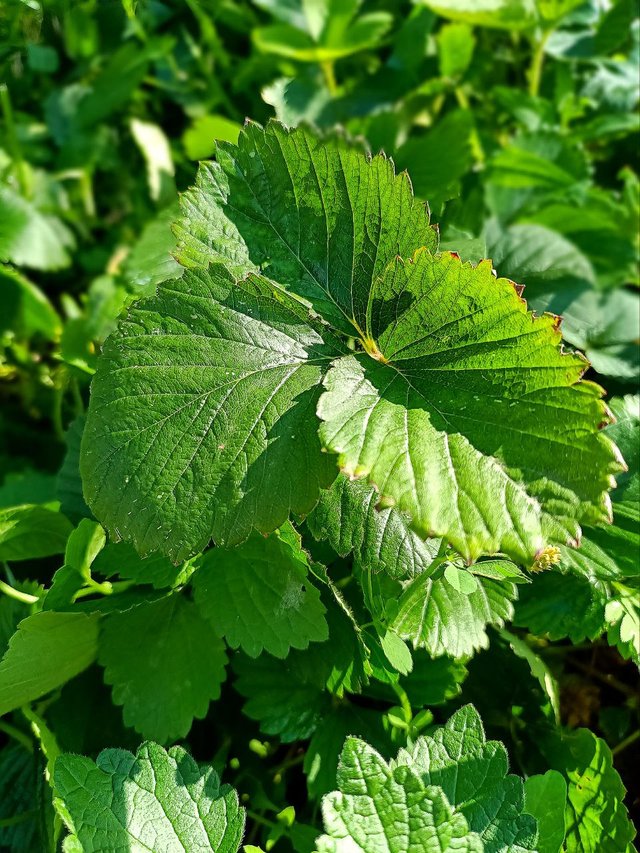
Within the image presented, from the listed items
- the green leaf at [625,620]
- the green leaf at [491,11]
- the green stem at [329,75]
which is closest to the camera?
the green leaf at [625,620]

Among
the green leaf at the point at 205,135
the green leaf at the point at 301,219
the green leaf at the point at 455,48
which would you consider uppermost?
the green leaf at the point at 455,48

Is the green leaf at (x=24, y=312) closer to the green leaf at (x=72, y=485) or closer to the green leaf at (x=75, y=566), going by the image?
the green leaf at (x=72, y=485)

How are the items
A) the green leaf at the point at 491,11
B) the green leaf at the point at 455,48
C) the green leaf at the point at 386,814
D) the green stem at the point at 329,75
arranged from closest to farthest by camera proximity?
the green leaf at the point at 386,814
the green leaf at the point at 491,11
the green leaf at the point at 455,48
the green stem at the point at 329,75

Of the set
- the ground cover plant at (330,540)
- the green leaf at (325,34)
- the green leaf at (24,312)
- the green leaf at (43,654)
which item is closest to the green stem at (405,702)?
the ground cover plant at (330,540)

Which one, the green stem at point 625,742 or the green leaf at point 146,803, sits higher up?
the green stem at point 625,742

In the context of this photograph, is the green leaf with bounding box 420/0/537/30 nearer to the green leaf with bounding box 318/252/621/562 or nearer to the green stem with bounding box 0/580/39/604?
the green leaf with bounding box 318/252/621/562

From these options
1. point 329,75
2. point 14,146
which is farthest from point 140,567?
point 329,75

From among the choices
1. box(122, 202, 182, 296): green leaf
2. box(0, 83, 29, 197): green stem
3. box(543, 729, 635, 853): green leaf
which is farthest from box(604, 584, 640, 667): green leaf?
box(0, 83, 29, 197): green stem
